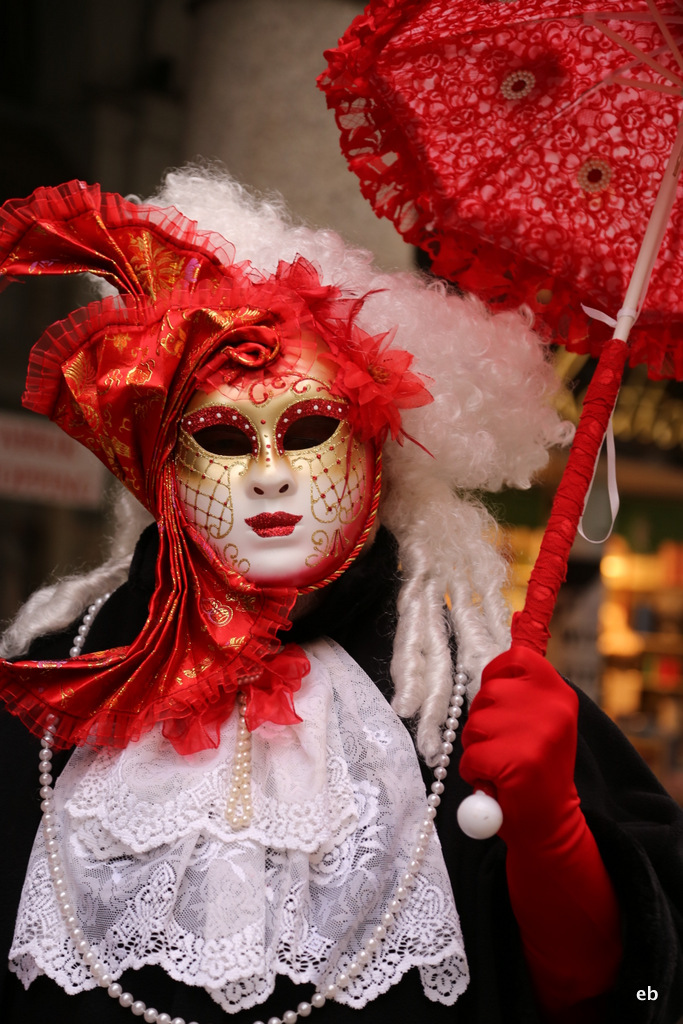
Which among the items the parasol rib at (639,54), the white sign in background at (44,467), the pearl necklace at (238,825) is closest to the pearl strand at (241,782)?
the pearl necklace at (238,825)

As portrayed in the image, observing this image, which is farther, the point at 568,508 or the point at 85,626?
the point at 85,626

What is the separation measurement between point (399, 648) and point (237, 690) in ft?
0.85

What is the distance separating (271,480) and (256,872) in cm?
54

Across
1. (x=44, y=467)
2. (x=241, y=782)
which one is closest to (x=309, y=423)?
(x=241, y=782)

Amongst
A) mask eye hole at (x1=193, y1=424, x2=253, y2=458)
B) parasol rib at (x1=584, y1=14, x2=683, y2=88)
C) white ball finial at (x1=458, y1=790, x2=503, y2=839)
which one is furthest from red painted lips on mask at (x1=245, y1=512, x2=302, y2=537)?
parasol rib at (x1=584, y1=14, x2=683, y2=88)

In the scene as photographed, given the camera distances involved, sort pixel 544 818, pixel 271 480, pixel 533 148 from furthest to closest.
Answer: pixel 533 148 < pixel 271 480 < pixel 544 818

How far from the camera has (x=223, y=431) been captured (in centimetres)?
148

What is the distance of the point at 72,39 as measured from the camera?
138 inches

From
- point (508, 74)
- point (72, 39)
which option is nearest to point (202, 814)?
point (508, 74)

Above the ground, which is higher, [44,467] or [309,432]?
Answer: [309,432]

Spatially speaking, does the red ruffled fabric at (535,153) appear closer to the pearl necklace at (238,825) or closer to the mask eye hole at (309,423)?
the mask eye hole at (309,423)

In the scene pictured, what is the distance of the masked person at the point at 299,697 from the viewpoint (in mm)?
1270

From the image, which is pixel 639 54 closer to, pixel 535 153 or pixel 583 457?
pixel 535 153

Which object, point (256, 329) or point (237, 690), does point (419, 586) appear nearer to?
point (237, 690)
